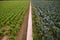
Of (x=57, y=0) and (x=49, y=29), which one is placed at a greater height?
(x=57, y=0)

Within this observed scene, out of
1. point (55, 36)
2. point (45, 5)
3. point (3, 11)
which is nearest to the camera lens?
point (55, 36)

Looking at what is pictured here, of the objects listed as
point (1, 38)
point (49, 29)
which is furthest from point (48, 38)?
point (1, 38)

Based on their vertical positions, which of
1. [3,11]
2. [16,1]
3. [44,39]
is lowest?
[44,39]

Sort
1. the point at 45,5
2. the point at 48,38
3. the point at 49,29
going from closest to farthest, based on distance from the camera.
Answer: the point at 48,38, the point at 49,29, the point at 45,5

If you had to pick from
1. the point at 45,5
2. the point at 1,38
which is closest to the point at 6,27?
the point at 1,38

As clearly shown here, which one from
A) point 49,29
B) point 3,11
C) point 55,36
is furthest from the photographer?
point 3,11

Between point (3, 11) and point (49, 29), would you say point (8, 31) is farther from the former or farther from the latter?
point (3, 11)

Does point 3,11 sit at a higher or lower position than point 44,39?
higher

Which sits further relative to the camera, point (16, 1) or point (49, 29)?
point (16, 1)

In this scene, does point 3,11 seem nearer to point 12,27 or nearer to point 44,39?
point 12,27
